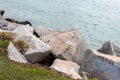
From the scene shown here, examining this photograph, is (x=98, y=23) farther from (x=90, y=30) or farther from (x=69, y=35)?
(x=69, y=35)

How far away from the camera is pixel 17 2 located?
41.7 meters

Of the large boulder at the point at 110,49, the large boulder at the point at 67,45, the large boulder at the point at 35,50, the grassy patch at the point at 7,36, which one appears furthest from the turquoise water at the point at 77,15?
the grassy patch at the point at 7,36

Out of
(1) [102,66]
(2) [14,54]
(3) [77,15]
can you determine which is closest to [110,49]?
(1) [102,66]

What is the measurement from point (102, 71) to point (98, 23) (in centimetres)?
2040

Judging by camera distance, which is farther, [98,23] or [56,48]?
[98,23]

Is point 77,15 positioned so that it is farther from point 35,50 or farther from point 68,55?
point 35,50

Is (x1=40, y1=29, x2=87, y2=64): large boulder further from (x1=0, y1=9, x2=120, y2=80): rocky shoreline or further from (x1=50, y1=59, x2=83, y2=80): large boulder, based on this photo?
(x1=50, y1=59, x2=83, y2=80): large boulder

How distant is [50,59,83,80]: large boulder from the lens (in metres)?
15.9

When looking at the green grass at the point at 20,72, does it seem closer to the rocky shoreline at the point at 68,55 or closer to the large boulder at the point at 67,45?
the rocky shoreline at the point at 68,55

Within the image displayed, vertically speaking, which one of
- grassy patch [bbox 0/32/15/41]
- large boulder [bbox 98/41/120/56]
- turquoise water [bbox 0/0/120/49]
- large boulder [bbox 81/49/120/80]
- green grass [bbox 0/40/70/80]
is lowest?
turquoise water [bbox 0/0/120/49]

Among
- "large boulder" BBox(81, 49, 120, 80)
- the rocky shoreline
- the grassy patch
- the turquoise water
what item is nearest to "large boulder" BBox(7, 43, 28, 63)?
the rocky shoreline

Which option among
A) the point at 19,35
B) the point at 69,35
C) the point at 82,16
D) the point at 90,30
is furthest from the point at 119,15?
the point at 19,35

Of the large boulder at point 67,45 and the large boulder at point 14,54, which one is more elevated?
the large boulder at point 14,54

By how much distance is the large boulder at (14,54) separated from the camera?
1549 centimetres
